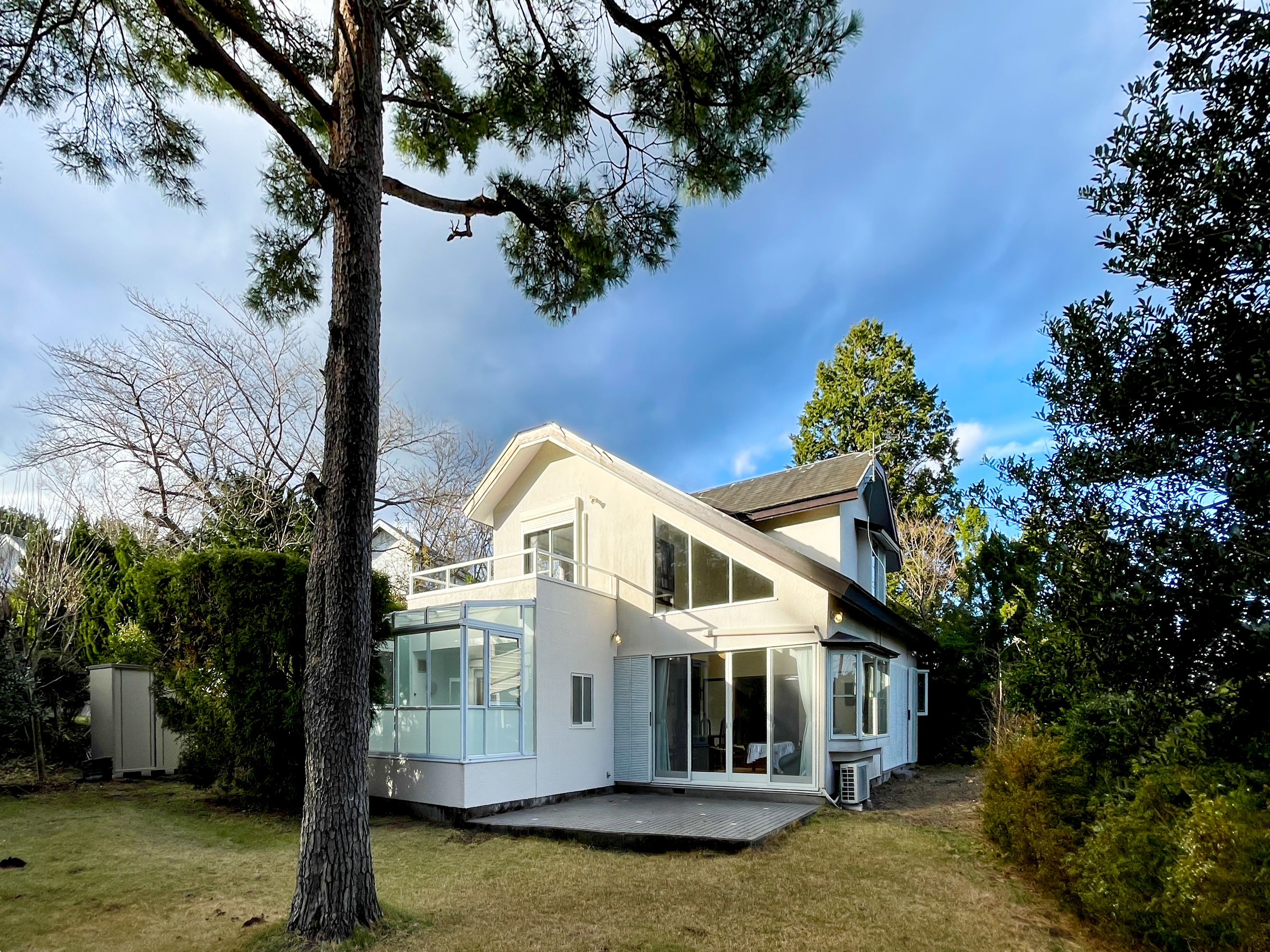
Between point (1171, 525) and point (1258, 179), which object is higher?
point (1258, 179)

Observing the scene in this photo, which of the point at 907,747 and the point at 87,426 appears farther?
the point at 907,747

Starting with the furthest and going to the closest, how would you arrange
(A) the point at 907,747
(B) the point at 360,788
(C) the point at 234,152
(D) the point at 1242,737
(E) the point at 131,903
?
(A) the point at 907,747, (C) the point at 234,152, (E) the point at 131,903, (B) the point at 360,788, (D) the point at 1242,737

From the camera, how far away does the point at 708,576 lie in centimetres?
1333

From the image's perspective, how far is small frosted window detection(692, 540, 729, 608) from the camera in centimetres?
1316

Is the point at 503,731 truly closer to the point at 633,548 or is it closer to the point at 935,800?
the point at 633,548

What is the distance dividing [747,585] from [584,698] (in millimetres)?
3493

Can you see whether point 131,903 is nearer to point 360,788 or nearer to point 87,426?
point 360,788

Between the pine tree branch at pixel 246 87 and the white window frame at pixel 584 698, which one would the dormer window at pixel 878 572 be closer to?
the white window frame at pixel 584 698

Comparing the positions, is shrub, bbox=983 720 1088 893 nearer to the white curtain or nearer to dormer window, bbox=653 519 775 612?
the white curtain

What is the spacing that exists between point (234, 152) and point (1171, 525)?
9790mm

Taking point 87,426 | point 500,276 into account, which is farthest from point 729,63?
point 87,426

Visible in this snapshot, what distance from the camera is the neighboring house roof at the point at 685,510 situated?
12.2m

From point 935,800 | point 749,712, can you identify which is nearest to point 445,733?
point 749,712

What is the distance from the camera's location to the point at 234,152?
8.79 metres
